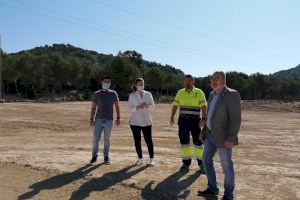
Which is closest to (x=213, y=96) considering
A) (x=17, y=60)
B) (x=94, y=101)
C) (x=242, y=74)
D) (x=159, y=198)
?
(x=159, y=198)

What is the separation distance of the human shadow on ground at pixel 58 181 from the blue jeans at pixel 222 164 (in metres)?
2.63

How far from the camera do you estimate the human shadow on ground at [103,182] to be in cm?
796

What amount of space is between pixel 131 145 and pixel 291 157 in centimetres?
449

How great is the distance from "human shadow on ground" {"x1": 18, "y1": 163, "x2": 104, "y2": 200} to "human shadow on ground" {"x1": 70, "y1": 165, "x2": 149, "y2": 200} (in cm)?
42

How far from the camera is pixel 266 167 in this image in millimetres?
10672

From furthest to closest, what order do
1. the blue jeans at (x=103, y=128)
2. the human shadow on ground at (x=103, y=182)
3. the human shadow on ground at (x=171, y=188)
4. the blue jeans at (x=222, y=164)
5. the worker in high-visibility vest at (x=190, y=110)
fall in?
1. the blue jeans at (x=103, y=128)
2. the worker in high-visibility vest at (x=190, y=110)
3. the human shadow on ground at (x=103, y=182)
4. the human shadow on ground at (x=171, y=188)
5. the blue jeans at (x=222, y=164)

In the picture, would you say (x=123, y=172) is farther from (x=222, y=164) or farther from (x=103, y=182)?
(x=222, y=164)

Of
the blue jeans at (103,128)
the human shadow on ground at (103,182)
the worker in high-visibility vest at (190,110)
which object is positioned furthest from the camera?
the blue jeans at (103,128)

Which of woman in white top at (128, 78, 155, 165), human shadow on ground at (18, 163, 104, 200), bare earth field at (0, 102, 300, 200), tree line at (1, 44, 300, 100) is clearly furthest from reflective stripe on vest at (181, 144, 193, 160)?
tree line at (1, 44, 300, 100)

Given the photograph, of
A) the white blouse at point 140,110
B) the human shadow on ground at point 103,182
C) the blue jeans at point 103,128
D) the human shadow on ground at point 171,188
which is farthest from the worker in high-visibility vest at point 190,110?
the blue jeans at point 103,128

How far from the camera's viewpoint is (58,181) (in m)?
8.80

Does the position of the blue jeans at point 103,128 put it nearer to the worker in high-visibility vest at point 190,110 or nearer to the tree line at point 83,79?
the worker in high-visibility vest at point 190,110

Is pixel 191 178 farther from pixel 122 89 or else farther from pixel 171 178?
pixel 122 89

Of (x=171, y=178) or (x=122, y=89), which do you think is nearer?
(x=171, y=178)
